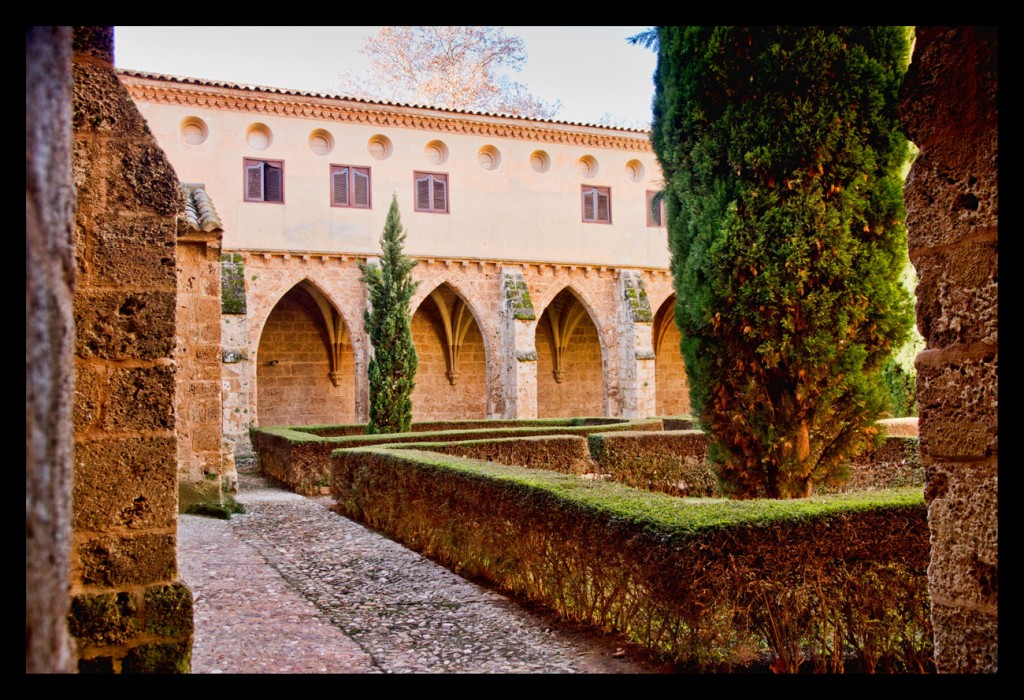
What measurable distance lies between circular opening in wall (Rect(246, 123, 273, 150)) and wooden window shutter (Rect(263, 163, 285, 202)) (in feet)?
1.42

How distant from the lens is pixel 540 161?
797 inches

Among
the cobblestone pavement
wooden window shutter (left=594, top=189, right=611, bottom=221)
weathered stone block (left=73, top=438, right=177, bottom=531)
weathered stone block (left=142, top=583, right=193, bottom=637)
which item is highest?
wooden window shutter (left=594, top=189, right=611, bottom=221)

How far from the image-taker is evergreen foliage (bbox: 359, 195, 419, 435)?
14.0m

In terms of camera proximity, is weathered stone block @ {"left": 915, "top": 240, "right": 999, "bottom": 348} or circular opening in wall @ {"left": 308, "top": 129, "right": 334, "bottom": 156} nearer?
weathered stone block @ {"left": 915, "top": 240, "right": 999, "bottom": 348}

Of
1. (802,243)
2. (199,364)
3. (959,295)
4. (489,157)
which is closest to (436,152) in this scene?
(489,157)

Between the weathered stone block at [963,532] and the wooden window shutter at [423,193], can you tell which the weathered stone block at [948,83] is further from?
the wooden window shutter at [423,193]

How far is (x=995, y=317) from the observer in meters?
2.00

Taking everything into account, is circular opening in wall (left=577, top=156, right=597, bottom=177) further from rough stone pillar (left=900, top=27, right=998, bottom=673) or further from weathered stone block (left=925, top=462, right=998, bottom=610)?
weathered stone block (left=925, top=462, right=998, bottom=610)

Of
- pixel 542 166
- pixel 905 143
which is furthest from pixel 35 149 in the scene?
pixel 542 166

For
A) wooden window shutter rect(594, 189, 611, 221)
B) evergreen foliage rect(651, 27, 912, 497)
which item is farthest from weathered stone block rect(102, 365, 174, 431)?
wooden window shutter rect(594, 189, 611, 221)

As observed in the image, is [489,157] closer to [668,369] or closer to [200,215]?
[668,369]

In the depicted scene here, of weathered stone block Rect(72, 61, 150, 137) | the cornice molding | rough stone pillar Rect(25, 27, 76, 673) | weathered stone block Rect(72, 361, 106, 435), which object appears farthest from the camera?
the cornice molding

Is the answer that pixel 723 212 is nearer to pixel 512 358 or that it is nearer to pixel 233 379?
pixel 233 379

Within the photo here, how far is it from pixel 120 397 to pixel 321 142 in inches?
652
